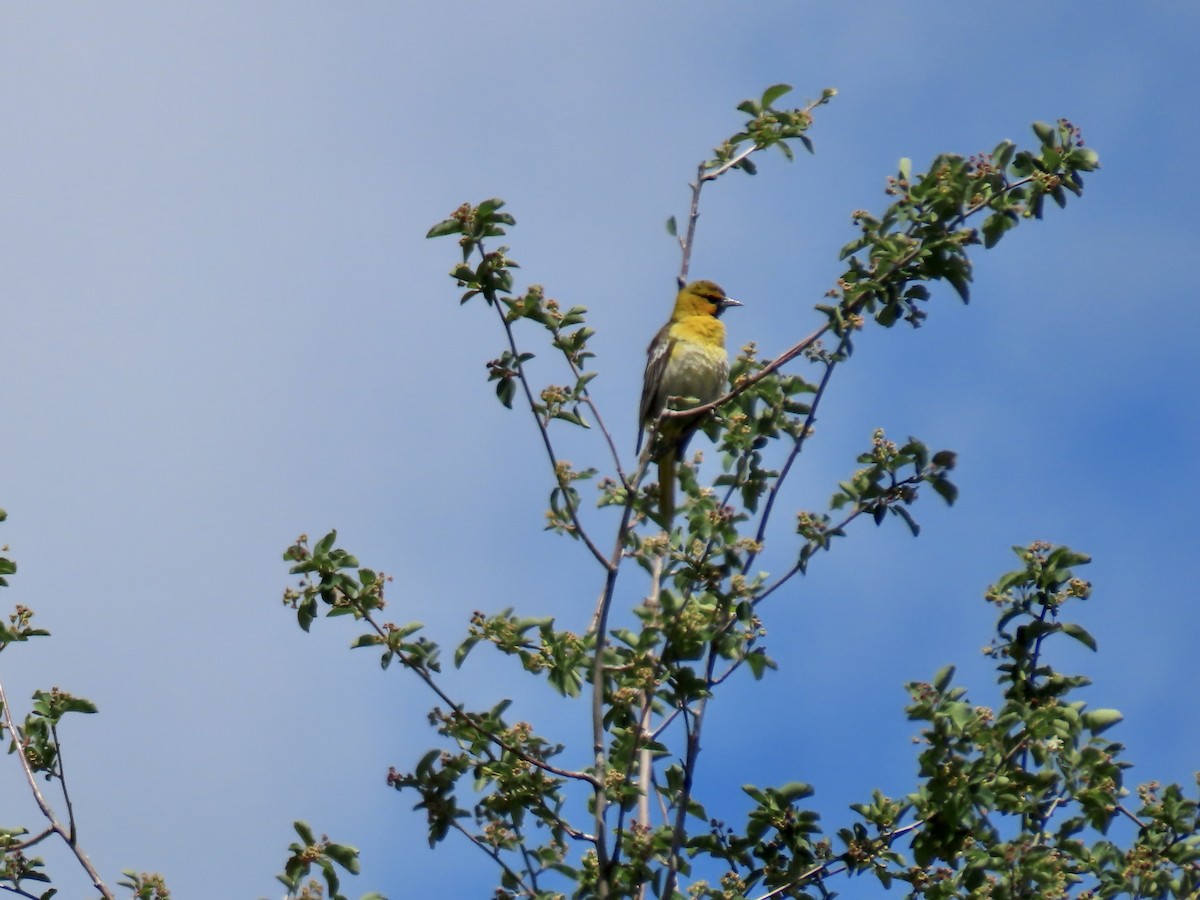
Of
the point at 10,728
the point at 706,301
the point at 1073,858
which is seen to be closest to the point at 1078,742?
the point at 1073,858

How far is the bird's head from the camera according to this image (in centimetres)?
898

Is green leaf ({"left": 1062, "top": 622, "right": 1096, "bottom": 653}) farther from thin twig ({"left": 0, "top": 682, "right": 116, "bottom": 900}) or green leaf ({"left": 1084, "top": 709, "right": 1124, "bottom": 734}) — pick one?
thin twig ({"left": 0, "top": 682, "right": 116, "bottom": 900})

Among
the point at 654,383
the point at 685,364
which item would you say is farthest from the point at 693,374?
the point at 654,383

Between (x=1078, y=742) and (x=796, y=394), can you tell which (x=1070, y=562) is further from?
(x=796, y=394)

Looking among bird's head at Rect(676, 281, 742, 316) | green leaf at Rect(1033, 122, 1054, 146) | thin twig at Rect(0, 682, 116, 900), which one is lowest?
thin twig at Rect(0, 682, 116, 900)

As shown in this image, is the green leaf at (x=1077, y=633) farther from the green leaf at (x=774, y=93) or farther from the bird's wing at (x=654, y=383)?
the bird's wing at (x=654, y=383)

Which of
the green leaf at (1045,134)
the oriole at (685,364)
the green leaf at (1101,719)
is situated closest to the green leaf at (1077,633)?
the green leaf at (1101,719)

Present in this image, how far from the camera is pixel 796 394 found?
5.38 metres

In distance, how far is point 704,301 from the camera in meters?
9.04

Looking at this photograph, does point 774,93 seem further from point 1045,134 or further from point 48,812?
point 48,812

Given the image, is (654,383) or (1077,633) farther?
(654,383)

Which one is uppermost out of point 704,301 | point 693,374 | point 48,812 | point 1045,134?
point 704,301

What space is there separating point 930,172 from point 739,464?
1.21 meters

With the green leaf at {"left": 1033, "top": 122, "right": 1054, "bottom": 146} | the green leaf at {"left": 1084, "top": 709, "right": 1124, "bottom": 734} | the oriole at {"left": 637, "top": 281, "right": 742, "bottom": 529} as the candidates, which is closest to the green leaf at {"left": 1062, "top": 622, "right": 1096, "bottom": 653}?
the green leaf at {"left": 1084, "top": 709, "right": 1124, "bottom": 734}
